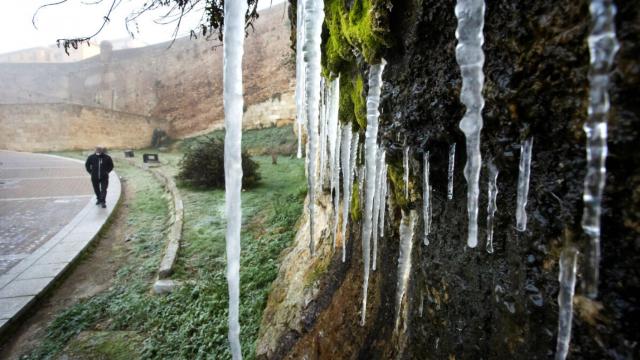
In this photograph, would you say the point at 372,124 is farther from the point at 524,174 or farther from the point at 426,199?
the point at 524,174

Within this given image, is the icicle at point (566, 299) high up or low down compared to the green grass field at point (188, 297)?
up

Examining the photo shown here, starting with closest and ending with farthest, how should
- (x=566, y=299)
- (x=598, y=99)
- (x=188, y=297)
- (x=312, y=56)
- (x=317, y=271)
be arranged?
(x=598, y=99) → (x=566, y=299) → (x=312, y=56) → (x=317, y=271) → (x=188, y=297)

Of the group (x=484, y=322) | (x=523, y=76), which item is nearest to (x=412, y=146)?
(x=523, y=76)

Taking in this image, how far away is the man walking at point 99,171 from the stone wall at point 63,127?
50.9ft

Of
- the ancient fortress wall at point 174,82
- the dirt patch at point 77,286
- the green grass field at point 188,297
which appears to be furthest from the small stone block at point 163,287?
the ancient fortress wall at point 174,82

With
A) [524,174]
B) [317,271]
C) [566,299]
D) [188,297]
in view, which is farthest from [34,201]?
[566,299]

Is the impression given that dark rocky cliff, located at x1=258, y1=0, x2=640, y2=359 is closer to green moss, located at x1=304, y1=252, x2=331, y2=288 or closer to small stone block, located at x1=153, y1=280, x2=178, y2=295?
green moss, located at x1=304, y1=252, x2=331, y2=288

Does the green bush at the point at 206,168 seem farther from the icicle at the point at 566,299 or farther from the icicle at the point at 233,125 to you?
the icicle at the point at 566,299

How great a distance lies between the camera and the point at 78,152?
21.9m

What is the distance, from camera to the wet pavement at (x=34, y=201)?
6969 millimetres

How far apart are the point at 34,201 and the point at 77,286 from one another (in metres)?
6.51

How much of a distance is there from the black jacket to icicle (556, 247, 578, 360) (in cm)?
991

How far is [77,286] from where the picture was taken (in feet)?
18.1

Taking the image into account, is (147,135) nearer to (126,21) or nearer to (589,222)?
(126,21)
